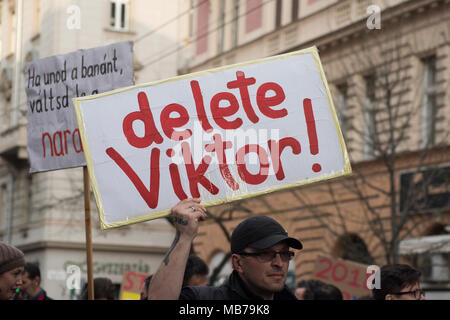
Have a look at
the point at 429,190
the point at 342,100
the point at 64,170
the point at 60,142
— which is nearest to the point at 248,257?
the point at 60,142

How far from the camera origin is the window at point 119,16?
27.2 metres

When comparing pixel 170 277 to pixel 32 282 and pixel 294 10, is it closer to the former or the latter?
pixel 32 282

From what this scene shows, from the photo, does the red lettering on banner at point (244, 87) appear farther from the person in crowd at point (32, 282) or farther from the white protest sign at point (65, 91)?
the person in crowd at point (32, 282)

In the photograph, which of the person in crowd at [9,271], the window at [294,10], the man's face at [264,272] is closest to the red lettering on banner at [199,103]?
the man's face at [264,272]

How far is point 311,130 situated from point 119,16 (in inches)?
931

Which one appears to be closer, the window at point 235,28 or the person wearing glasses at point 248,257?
the person wearing glasses at point 248,257

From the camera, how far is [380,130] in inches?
698

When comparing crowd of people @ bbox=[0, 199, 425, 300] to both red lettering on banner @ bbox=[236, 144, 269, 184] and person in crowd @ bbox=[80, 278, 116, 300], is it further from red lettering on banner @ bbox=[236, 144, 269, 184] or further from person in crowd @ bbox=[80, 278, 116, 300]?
person in crowd @ bbox=[80, 278, 116, 300]

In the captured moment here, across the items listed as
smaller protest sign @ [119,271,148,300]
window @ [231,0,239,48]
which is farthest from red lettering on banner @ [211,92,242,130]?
window @ [231,0,239,48]

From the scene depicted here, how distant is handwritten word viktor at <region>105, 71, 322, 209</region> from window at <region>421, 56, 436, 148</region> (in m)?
13.3

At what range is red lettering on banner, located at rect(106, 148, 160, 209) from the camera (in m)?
4.64

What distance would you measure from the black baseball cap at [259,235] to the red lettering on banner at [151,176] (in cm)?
60

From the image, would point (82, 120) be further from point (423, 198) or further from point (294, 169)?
point (423, 198)

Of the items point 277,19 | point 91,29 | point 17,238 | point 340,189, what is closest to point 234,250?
point 340,189
